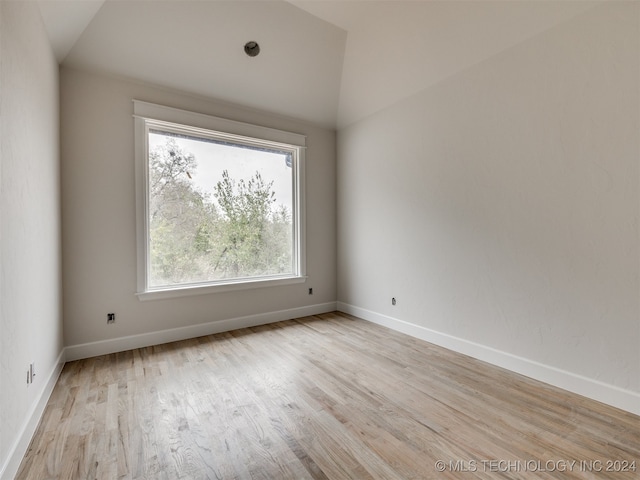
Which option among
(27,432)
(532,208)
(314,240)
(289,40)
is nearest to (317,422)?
(27,432)

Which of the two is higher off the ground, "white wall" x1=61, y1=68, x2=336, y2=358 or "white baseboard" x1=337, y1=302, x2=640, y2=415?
"white wall" x1=61, y1=68, x2=336, y2=358

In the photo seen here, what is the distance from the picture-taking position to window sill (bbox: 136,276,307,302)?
3154mm

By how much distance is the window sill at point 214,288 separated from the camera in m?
3.15

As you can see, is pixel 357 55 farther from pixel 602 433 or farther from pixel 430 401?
pixel 602 433

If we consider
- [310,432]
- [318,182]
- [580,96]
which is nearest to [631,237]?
[580,96]

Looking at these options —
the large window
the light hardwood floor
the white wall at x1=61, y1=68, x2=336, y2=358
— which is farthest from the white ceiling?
the light hardwood floor

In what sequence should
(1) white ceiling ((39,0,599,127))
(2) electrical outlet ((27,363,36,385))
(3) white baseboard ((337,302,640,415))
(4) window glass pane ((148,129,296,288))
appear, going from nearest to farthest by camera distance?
(2) electrical outlet ((27,363,36,385)), (3) white baseboard ((337,302,640,415)), (1) white ceiling ((39,0,599,127)), (4) window glass pane ((148,129,296,288))

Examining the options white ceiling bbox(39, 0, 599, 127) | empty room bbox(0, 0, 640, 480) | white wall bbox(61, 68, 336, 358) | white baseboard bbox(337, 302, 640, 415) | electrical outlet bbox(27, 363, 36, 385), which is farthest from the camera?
white wall bbox(61, 68, 336, 358)

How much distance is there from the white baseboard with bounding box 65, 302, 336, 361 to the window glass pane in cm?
52

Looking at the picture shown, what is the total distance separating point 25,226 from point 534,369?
3675 mm

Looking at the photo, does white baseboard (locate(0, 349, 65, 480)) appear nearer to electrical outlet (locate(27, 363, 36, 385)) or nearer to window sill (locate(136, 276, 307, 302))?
electrical outlet (locate(27, 363, 36, 385))

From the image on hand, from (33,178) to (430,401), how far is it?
3024 mm

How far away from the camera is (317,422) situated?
1872 mm

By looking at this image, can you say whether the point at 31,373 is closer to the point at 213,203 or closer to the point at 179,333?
the point at 179,333
